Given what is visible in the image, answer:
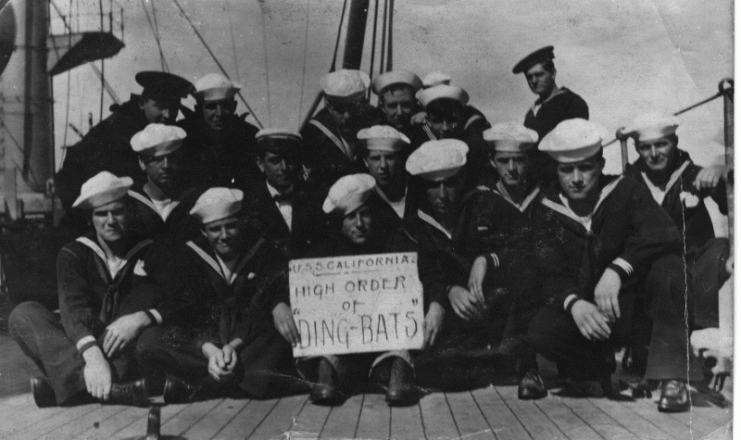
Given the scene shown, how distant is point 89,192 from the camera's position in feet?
13.7

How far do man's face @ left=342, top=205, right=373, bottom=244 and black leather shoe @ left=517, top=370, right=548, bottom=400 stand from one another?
1.21 m

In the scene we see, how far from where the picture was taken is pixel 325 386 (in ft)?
13.4

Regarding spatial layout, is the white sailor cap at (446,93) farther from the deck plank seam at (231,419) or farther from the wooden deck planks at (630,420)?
the deck plank seam at (231,419)

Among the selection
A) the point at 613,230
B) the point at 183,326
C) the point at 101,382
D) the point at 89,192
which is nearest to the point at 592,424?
the point at 613,230

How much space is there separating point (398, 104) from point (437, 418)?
182 centimetres

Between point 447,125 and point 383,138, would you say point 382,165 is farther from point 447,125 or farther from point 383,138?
point 447,125

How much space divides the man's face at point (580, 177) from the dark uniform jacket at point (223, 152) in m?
1.78

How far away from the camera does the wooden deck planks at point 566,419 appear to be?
400cm

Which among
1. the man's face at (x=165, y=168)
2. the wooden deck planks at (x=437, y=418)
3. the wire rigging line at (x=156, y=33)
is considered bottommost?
the wooden deck planks at (x=437, y=418)

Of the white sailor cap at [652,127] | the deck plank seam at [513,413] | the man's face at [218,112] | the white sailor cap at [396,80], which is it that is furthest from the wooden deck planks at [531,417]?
the man's face at [218,112]

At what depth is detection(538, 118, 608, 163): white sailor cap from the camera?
13.5 feet

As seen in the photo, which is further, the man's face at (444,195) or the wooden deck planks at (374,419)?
the man's face at (444,195)

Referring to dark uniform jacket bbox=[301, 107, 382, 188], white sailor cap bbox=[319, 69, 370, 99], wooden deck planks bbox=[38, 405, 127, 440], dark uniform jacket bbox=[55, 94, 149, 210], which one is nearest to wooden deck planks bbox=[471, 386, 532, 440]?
dark uniform jacket bbox=[301, 107, 382, 188]

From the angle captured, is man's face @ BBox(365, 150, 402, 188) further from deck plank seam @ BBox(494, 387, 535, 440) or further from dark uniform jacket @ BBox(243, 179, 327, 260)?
deck plank seam @ BBox(494, 387, 535, 440)
